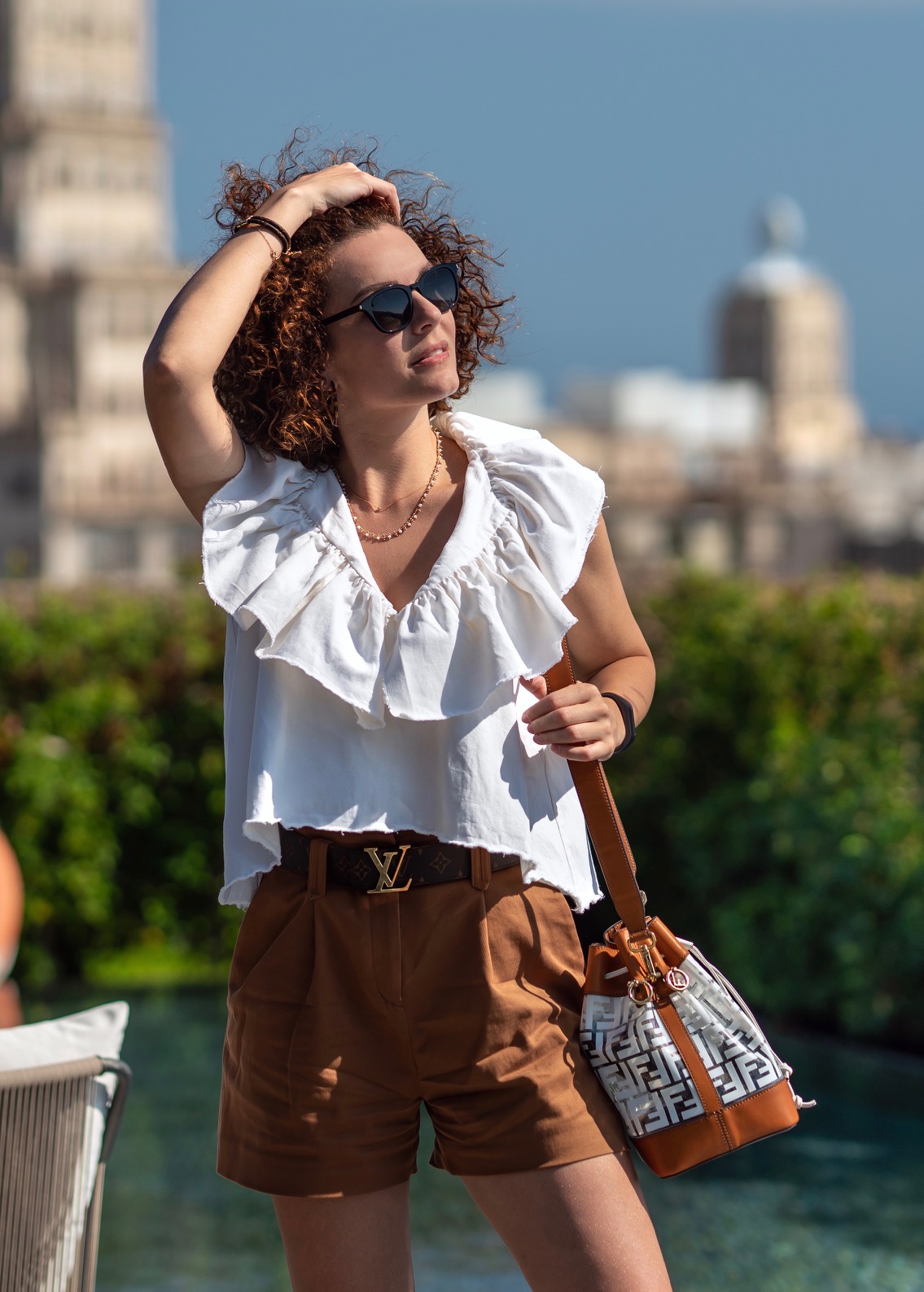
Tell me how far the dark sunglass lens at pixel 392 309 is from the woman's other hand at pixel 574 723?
1.65ft

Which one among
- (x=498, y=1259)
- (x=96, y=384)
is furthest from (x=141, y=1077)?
(x=96, y=384)

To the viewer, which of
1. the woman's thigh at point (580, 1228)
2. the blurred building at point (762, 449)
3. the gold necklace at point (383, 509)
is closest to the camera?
the woman's thigh at point (580, 1228)

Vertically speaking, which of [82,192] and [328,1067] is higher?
[82,192]

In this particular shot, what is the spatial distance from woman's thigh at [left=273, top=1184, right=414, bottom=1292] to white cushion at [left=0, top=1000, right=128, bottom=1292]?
674 millimetres

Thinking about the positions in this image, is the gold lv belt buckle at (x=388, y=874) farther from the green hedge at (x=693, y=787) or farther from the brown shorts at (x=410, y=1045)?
the green hedge at (x=693, y=787)

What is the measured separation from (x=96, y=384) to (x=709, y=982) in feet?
201

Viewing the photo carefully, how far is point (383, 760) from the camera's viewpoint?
215cm

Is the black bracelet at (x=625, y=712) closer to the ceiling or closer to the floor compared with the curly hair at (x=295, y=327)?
closer to the floor

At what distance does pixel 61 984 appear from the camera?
768 centimetres

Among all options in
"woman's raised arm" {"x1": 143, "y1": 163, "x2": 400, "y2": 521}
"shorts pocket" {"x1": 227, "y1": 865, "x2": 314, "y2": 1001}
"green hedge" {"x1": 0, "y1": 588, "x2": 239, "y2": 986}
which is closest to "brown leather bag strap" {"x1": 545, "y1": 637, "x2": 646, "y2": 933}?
"shorts pocket" {"x1": 227, "y1": 865, "x2": 314, "y2": 1001}

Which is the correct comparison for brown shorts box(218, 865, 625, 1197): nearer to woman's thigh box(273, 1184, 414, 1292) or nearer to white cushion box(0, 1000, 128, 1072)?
woman's thigh box(273, 1184, 414, 1292)

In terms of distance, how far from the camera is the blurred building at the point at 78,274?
57750 millimetres

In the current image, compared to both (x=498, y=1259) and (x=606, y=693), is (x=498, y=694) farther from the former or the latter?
(x=498, y=1259)

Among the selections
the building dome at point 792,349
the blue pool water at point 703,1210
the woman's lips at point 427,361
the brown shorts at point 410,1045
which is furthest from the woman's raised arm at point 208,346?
the building dome at point 792,349
